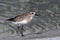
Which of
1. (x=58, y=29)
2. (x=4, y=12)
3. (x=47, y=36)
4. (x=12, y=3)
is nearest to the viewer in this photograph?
(x=47, y=36)

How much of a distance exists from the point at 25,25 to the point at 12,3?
1.09 m

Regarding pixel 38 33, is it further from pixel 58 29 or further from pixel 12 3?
pixel 12 3

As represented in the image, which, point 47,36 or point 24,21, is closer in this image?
point 47,36

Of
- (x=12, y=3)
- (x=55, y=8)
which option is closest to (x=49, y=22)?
(x=55, y=8)

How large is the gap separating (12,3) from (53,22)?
45.3 inches

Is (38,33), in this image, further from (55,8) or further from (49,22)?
(55,8)

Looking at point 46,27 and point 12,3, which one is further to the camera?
point 12,3

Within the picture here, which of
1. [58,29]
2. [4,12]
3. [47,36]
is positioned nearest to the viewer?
[47,36]

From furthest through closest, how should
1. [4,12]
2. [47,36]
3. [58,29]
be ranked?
[4,12] < [58,29] < [47,36]

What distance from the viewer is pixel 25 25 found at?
12.0 feet

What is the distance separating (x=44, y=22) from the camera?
3760 mm

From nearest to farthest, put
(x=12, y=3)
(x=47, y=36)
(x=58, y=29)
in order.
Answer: (x=47, y=36), (x=58, y=29), (x=12, y=3)

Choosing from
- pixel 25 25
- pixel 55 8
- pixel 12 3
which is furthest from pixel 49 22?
pixel 12 3

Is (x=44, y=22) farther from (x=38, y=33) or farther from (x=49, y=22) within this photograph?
(x=38, y=33)
